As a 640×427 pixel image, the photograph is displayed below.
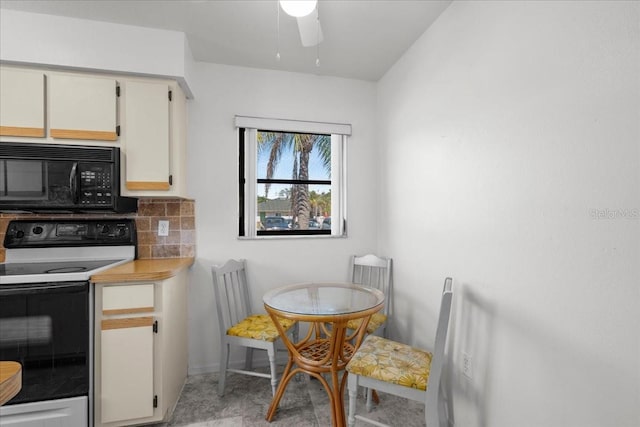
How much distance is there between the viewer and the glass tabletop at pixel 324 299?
5.44 ft

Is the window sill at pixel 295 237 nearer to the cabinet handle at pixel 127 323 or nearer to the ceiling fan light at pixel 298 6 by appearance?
the cabinet handle at pixel 127 323

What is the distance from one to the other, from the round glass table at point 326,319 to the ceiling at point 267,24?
5.92 ft

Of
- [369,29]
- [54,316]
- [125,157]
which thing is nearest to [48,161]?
[125,157]

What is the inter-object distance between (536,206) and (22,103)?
2.89m

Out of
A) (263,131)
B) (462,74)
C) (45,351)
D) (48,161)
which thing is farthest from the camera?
(263,131)

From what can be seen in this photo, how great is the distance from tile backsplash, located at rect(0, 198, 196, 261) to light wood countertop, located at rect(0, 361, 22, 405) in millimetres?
1643

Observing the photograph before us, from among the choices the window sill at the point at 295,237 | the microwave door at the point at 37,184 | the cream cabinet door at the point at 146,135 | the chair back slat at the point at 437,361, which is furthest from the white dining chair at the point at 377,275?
the microwave door at the point at 37,184

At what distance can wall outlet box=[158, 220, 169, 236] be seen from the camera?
2.32 meters

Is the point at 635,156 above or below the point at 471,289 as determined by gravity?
above

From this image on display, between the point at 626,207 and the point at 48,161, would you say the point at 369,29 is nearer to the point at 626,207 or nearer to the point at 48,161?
the point at 626,207

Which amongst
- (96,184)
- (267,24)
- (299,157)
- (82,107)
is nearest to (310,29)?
(267,24)

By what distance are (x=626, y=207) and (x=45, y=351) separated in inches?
103

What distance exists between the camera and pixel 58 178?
6.07ft

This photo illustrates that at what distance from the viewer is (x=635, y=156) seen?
0.93 metres
